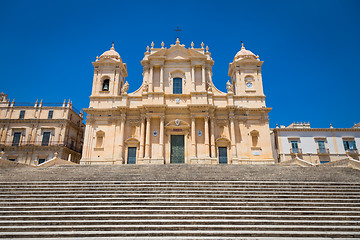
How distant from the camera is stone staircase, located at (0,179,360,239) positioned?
8812 mm

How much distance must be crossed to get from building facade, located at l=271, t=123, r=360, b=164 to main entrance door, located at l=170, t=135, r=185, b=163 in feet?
43.3

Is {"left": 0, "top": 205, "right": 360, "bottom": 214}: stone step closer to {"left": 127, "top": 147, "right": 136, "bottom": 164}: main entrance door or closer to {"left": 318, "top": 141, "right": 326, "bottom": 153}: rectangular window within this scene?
{"left": 127, "top": 147, "right": 136, "bottom": 164}: main entrance door

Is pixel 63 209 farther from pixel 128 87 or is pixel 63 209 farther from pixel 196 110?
pixel 128 87

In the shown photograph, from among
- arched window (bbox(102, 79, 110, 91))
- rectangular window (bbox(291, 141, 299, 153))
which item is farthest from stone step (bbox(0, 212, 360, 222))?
rectangular window (bbox(291, 141, 299, 153))

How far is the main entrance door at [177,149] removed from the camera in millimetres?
25750

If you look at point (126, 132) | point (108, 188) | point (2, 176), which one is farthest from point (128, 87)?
point (108, 188)

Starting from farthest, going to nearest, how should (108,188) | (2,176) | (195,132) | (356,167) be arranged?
(195,132) → (356,167) → (2,176) → (108,188)

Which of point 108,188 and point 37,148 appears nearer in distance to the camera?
point 108,188

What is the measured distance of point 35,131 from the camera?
32094mm

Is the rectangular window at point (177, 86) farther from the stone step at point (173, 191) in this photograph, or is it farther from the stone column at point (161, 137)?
the stone step at point (173, 191)

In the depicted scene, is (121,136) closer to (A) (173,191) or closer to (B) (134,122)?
(B) (134,122)

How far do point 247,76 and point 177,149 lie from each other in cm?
1134

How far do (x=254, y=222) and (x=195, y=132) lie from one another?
55.2 feet

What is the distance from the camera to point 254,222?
370 inches
